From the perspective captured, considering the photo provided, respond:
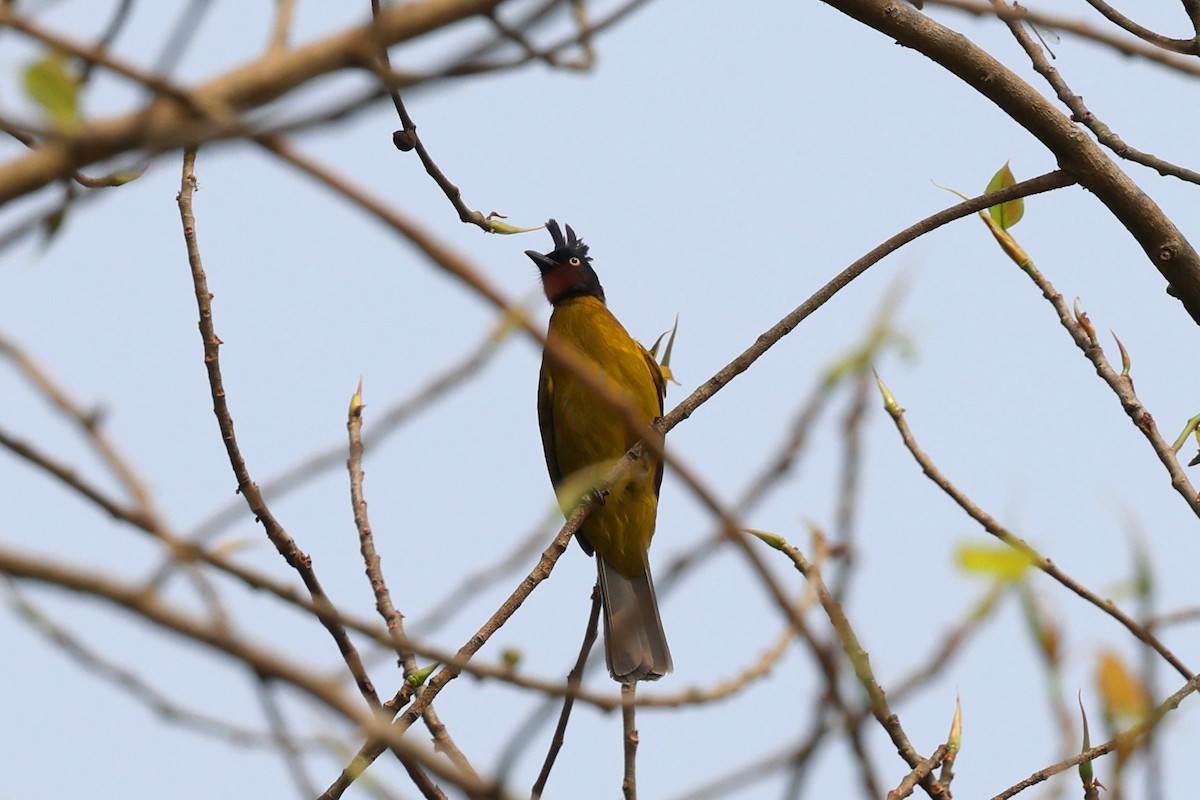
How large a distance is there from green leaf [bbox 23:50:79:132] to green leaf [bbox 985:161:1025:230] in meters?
2.79

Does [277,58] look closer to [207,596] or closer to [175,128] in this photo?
[175,128]

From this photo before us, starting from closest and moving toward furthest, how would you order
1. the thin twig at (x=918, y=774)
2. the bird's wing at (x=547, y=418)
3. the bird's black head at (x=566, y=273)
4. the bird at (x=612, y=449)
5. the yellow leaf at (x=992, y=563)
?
the yellow leaf at (x=992, y=563) < the thin twig at (x=918, y=774) < the bird at (x=612, y=449) < the bird's wing at (x=547, y=418) < the bird's black head at (x=566, y=273)

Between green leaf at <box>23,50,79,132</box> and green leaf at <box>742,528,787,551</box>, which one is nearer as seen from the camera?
green leaf at <box>23,50,79,132</box>

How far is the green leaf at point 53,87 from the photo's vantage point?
123 cm

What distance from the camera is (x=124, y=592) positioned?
95 centimetres

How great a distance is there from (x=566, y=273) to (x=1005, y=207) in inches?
174

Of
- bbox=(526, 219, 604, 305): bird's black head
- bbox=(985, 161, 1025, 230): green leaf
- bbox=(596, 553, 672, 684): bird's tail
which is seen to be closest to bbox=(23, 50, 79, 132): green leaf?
bbox=(985, 161, 1025, 230): green leaf

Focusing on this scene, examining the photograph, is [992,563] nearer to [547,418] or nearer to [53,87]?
[53,87]

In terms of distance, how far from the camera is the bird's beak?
8016mm

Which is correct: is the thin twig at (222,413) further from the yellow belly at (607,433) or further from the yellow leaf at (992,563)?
the yellow belly at (607,433)

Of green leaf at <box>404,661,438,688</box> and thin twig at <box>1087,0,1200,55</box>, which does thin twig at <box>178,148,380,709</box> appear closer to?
green leaf at <box>404,661,438,688</box>

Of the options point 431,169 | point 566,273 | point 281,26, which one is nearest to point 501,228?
point 431,169

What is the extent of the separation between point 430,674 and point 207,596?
1872 mm

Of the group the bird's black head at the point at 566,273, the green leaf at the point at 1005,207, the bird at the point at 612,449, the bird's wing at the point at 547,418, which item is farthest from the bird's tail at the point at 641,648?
the green leaf at the point at 1005,207
